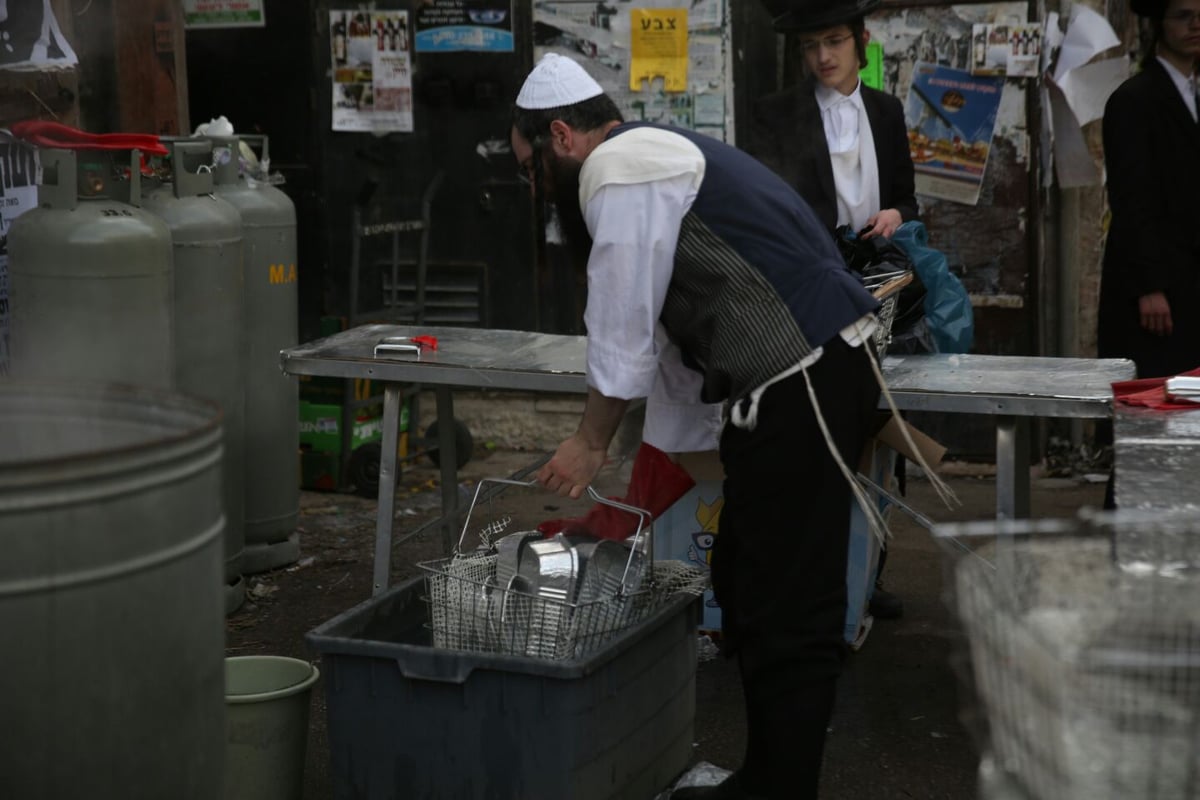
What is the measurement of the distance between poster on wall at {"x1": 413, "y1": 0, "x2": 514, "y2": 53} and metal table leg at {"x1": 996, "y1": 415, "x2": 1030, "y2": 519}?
4024 mm

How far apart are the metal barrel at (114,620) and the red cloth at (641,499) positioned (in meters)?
1.65

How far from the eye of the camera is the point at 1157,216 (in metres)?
5.26

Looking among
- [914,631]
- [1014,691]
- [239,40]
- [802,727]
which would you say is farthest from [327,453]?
[1014,691]

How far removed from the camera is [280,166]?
7816mm

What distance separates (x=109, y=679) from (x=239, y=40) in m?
6.08

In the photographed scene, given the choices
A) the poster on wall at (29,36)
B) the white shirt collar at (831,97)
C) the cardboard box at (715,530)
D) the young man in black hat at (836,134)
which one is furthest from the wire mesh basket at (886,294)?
the poster on wall at (29,36)

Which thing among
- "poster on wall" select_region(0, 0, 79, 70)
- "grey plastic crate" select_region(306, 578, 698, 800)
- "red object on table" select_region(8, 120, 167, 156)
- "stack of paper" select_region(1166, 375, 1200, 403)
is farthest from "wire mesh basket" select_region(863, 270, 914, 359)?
"poster on wall" select_region(0, 0, 79, 70)

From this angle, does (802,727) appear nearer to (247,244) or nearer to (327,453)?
(247,244)

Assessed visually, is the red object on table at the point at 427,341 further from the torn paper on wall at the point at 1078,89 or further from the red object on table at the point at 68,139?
the torn paper on wall at the point at 1078,89

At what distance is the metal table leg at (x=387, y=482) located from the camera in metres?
4.79

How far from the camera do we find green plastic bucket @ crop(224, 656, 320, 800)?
365cm

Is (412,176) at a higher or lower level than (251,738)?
higher

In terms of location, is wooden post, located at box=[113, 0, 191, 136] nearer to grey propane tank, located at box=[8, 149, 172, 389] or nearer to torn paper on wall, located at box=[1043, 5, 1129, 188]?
grey propane tank, located at box=[8, 149, 172, 389]

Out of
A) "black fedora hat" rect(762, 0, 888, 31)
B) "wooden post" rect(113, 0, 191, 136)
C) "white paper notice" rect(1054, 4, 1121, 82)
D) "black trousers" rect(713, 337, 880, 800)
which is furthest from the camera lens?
"white paper notice" rect(1054, 4, 1121, 82)
